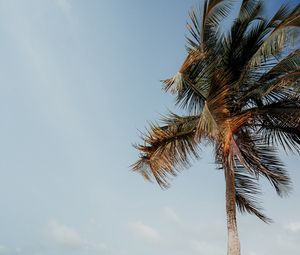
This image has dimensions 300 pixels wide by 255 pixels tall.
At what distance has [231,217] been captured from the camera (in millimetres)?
9469

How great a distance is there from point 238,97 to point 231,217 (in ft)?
9.95

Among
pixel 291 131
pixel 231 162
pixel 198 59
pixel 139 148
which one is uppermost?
pixel 198 59

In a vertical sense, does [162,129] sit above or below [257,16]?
below

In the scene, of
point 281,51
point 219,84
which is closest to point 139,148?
point 219,84

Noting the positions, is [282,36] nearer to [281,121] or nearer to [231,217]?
[281,121]

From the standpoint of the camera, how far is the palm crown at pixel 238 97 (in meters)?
9.62

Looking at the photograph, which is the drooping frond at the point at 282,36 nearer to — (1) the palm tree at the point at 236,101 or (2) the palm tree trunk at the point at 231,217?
(1) the palm tree at the point at 236,101

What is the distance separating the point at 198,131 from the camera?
916 centimetres

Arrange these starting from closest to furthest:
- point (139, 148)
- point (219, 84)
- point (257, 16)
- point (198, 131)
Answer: point (198, 131) < point (219, 84) < point (139, 148) < point (257, 16)

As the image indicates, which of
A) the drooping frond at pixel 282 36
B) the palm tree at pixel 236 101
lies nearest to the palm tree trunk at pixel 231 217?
the palm tree at pixel 236 101

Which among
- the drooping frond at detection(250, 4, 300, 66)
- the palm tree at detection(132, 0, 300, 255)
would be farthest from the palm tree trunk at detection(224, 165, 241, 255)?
the drooping frond at detection(250, 4, 300, 66)

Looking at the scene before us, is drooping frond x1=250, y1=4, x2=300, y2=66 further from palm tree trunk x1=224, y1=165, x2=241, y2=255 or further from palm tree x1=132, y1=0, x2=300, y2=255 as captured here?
palm tree trunk x1=224, y1=165, x2=241, y2=255

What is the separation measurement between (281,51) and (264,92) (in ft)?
3.52

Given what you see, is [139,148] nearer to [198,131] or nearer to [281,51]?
[198,131]
